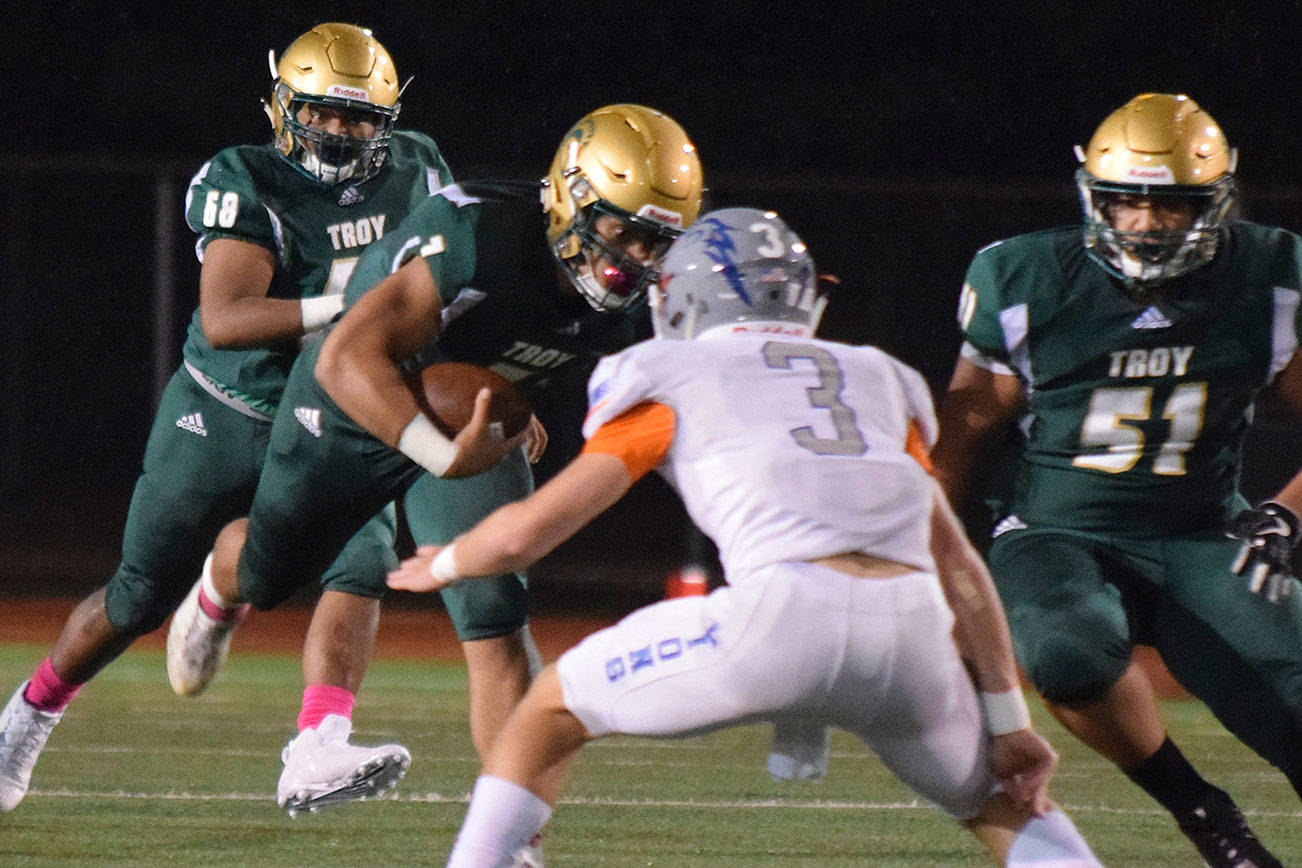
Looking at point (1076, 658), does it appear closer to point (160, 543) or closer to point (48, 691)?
point (160, 543)

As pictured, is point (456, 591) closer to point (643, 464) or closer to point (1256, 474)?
point (643, 464)

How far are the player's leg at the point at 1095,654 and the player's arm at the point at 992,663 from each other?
63 centimetres

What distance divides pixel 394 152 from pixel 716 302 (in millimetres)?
2191

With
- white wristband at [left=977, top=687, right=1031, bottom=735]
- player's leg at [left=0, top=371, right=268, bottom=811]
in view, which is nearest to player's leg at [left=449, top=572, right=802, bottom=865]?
white wristband at [left=977, top=687, right=1031, bottom=735]

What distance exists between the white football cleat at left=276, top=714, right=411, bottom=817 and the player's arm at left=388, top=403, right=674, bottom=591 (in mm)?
1222

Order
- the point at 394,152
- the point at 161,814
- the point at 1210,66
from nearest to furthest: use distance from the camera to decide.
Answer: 1. the point at 161,814
2. the point at 394,152
3. the point at 1210,66

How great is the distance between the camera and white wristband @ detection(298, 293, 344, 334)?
179 inches

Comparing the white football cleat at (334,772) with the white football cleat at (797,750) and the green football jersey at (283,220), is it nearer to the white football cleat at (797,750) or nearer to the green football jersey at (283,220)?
the green football jersey at (283,220)

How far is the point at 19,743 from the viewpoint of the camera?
4895mm

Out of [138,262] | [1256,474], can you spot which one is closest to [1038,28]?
[138,262]

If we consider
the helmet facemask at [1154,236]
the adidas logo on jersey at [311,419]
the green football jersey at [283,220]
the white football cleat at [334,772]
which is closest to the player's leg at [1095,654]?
the helmet facemask at [1154,236]

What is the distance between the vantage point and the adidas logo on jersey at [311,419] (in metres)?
4.28

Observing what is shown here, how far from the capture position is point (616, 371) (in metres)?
2.99

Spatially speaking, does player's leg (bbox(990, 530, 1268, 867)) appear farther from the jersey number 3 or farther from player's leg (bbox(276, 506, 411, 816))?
player's leg (bbox(276, 506, 411, 816))
